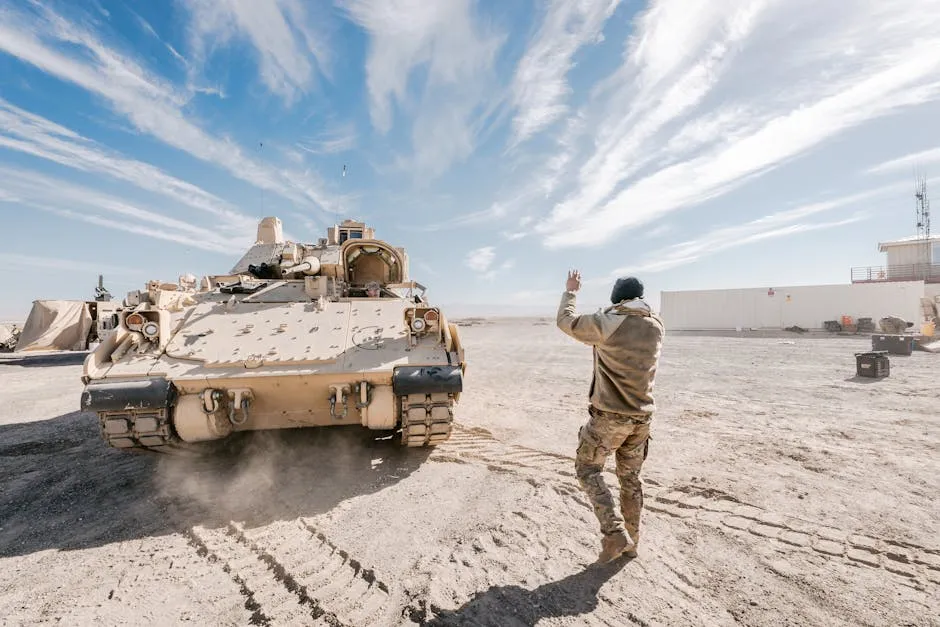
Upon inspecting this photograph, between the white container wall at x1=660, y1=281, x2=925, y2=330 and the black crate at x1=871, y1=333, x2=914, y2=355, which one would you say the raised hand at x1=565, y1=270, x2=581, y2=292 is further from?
the white container wall at x1=660, y1=281, x2=925, y2=330

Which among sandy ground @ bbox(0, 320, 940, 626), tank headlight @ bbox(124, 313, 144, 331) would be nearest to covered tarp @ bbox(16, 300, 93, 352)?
sandy ground @ bbox(0, 320, 940, 626)

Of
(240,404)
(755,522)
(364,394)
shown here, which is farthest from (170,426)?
(755,522)

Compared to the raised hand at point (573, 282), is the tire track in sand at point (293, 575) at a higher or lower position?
lower

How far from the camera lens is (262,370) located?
13.7ft

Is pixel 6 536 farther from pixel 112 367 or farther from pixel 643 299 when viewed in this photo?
pixel 643 299

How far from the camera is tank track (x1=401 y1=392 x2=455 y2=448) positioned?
437 centimetres

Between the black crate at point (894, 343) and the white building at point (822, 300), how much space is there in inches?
344

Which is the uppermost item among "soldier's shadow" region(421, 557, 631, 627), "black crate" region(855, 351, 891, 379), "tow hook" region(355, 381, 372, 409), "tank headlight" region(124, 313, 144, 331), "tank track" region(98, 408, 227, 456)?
"tank headlight" region(124, 313, 144, 331)

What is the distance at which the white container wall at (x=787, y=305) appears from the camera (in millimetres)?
22031

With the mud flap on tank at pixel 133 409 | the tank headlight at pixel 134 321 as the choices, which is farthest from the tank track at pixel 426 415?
the tank headlight at pixel 134 321

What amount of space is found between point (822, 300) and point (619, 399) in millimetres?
27338

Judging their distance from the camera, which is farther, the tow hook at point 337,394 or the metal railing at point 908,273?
the metal railing at point 908,273

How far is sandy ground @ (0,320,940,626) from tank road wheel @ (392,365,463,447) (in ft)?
1.46

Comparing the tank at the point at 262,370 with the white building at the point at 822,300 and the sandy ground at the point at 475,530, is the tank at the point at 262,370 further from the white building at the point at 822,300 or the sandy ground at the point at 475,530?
the white building at the point at 822,300
